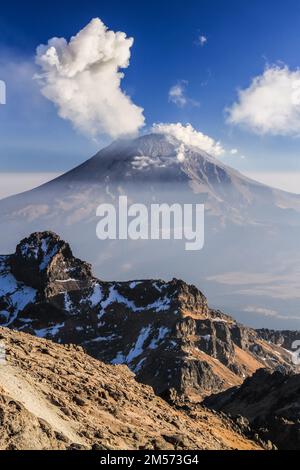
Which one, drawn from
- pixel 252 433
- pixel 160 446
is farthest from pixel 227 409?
pixel 160 446

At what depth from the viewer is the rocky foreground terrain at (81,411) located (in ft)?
111

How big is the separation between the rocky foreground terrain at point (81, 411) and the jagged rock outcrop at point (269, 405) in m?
12.3

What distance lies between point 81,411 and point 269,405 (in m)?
62.6

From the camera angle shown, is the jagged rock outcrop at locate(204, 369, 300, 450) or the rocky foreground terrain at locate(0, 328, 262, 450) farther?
the jagged rock outcrop at locate(204, 369, 300, 450)

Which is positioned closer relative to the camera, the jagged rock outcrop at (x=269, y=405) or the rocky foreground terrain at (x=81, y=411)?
the rocky foreground terrain at (x=81, y=411)

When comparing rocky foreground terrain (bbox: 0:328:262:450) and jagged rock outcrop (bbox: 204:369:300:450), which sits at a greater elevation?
rocky foreground terrain (bbox: 0:328:262:450)

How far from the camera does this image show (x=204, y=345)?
195875 mm

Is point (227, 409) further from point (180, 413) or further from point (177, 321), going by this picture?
point (177, 321)

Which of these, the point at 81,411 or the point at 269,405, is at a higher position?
the point at 81,411

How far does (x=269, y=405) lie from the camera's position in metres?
96.5

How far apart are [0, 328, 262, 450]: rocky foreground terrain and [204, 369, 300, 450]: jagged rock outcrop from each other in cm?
1231

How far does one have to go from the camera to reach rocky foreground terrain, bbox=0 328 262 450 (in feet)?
111

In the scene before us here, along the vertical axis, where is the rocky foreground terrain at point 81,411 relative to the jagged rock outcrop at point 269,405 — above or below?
above
